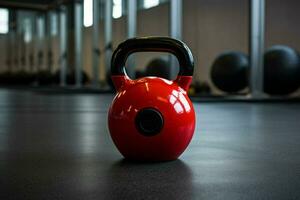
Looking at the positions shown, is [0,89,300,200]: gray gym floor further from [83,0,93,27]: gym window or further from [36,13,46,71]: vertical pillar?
[36,13,46,71]: vertical pillar

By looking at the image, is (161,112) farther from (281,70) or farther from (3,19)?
(3,19)

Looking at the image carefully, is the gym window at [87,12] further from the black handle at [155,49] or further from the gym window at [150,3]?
the black handle at [155,49]

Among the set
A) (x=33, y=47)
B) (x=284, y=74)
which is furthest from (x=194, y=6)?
(x=33, y=47)

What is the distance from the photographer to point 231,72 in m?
6.66

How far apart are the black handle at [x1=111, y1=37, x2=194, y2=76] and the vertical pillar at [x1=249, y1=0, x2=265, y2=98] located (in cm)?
438

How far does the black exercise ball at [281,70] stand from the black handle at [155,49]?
4669 millimetres

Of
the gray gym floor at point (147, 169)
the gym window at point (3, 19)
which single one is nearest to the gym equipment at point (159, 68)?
the gray gym floor at point (147, 169)

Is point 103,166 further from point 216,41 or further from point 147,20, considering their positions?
point 147,20

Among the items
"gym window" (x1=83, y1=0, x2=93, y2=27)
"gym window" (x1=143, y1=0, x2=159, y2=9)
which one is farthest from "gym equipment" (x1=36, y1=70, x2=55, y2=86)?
"gym window" (x1=143, y1=0, x2=159, y2=9)

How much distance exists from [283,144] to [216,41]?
6828mm

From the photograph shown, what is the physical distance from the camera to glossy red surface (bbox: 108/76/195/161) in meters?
1.53

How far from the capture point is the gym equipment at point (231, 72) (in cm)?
662

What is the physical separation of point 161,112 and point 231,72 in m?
5.27

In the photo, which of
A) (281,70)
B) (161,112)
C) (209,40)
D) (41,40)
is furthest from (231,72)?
(41,40)
